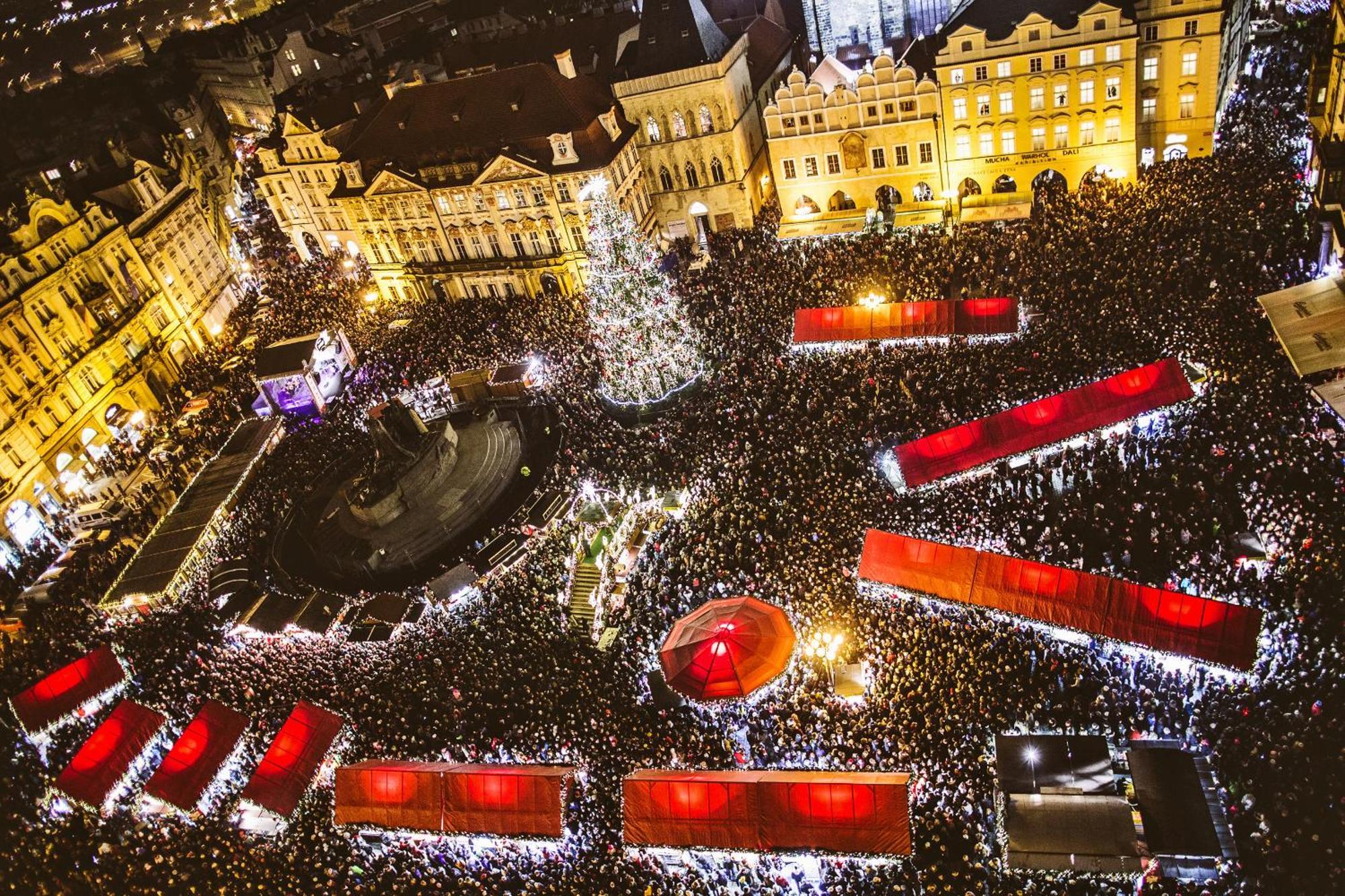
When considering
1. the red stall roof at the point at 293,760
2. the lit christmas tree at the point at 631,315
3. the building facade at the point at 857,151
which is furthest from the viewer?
the building facade at the point at 857,151

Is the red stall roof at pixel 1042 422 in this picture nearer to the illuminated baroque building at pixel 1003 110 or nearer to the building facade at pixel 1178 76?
the illuminated baroque building at pixel 1003 110

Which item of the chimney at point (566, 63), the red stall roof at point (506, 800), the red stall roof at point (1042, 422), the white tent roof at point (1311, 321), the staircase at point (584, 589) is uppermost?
the chimney at point (566, 63)

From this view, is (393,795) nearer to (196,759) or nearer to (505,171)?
(196,759)

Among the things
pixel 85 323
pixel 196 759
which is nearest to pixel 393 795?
pixel 196 759

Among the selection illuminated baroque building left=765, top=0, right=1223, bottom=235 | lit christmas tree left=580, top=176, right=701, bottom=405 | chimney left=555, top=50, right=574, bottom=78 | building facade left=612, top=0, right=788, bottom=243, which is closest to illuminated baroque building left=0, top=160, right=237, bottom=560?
chimney left=555, top=50, right=574, bottom=78

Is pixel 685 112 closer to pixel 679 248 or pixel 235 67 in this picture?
pixel 679 248

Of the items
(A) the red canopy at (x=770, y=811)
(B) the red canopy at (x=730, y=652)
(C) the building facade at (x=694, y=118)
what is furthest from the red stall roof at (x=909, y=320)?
(A) the red canopy at (x=770, y=811)

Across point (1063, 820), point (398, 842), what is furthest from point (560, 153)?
point (1063, 820)

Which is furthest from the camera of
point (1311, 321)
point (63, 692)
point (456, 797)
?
point (63, 692)
